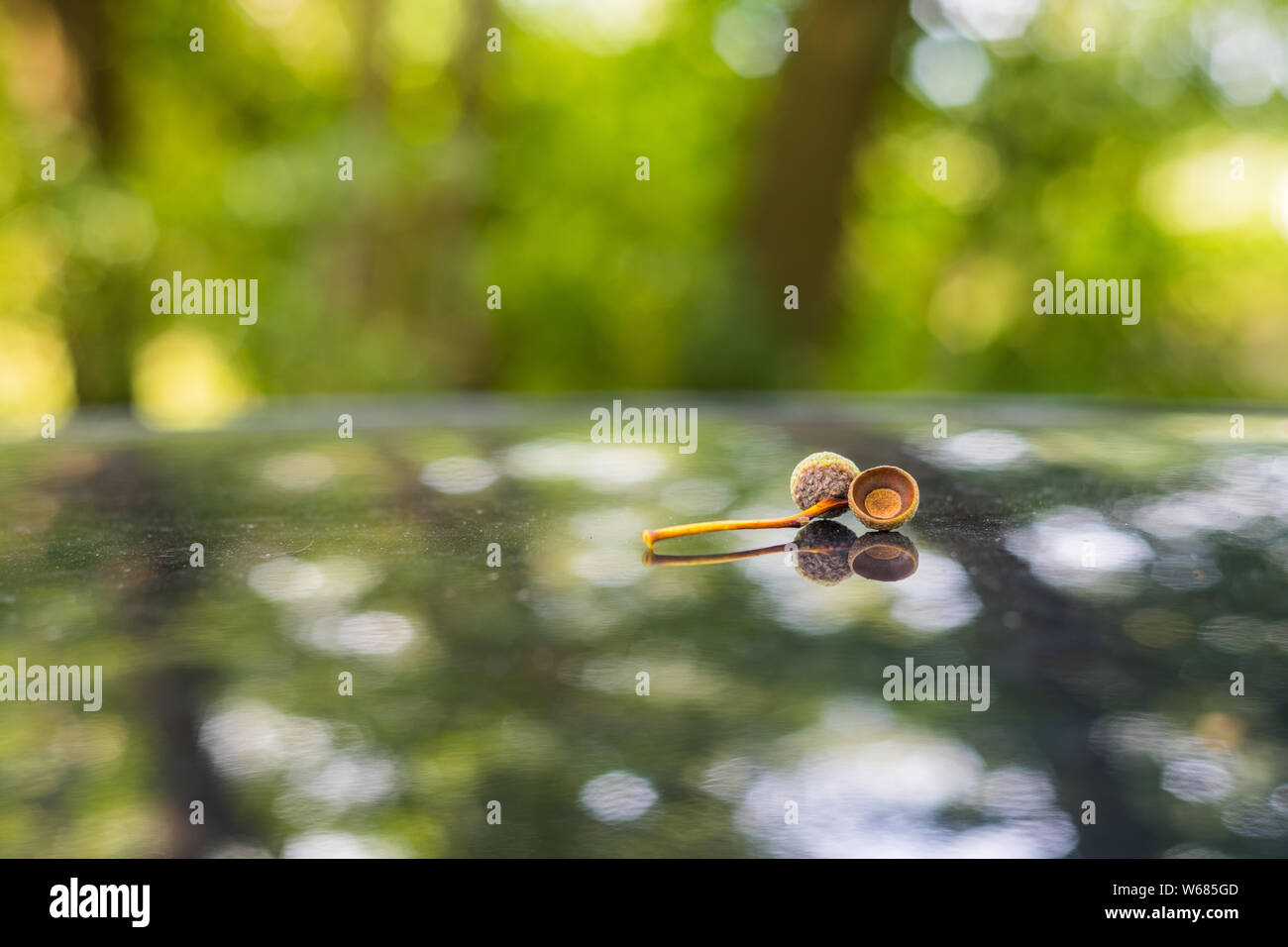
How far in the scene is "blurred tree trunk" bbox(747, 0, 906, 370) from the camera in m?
7.94

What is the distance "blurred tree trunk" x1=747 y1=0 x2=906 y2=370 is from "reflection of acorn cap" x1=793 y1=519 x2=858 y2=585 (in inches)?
240

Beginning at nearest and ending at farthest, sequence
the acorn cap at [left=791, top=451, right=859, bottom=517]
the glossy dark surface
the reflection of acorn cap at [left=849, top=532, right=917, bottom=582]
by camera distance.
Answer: the glossy dark surface
the reflection of acorn cap at [left=849, top=532, right=917, bottom=582]
the acorn cap at [left=791, top=451, right=859, bottom=517]

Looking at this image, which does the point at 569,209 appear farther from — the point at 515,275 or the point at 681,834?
the point at 681,834

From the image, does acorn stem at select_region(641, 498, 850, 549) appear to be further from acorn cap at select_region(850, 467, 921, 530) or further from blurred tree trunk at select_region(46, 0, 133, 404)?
blurred tree trunk at select_region(46, 0, 133, 404)

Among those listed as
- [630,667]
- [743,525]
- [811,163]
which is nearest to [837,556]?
[743,525]

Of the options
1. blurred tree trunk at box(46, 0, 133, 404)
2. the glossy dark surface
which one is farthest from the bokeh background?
the glossy dark surface

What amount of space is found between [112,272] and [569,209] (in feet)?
17.9

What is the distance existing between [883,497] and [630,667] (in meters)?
0.83

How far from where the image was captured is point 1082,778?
104 cm

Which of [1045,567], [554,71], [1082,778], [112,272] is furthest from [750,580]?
[554,71]

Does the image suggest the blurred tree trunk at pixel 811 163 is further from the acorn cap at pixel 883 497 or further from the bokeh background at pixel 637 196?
the acorn cap at pixel 883 497

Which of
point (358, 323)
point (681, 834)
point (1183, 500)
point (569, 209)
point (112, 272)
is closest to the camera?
point (681, 834)

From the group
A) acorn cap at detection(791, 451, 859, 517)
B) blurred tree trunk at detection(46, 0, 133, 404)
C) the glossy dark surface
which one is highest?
blurred tree trunk at detection(46, 0, 133, 404)

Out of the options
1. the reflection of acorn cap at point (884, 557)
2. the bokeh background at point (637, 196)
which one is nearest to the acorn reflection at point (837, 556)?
the reflection of acorn cap at point (884, 557)
